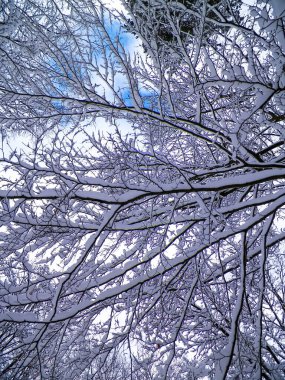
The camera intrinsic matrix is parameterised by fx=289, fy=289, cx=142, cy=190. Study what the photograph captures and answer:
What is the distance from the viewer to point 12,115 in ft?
10.2

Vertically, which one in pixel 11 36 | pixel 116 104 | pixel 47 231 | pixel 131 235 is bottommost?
pixel 47 231

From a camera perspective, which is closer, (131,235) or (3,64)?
(3,64)

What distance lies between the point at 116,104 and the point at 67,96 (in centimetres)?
54

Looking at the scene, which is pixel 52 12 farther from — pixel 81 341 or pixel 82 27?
pixel 81 341

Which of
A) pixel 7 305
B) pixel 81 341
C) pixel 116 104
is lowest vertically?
pixel 81 341

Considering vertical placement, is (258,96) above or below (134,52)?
below

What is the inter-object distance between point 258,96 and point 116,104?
1450 mm

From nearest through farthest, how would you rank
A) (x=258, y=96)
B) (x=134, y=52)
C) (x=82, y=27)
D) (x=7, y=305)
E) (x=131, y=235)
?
(x=7, y=305)
(x=258, y=96)
(x=134, y=52)
(x=82, y=27)
(x=131, y=235)

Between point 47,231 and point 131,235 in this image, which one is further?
point 131,235

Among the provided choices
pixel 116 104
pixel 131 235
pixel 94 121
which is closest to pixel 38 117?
pixel 94 121

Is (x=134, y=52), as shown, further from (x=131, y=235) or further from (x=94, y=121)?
(x=131, y=235)

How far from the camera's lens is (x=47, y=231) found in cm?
249

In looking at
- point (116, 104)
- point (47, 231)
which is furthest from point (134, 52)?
point (47, 231)

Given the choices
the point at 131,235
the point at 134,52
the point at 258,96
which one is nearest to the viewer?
the point at 258,96
